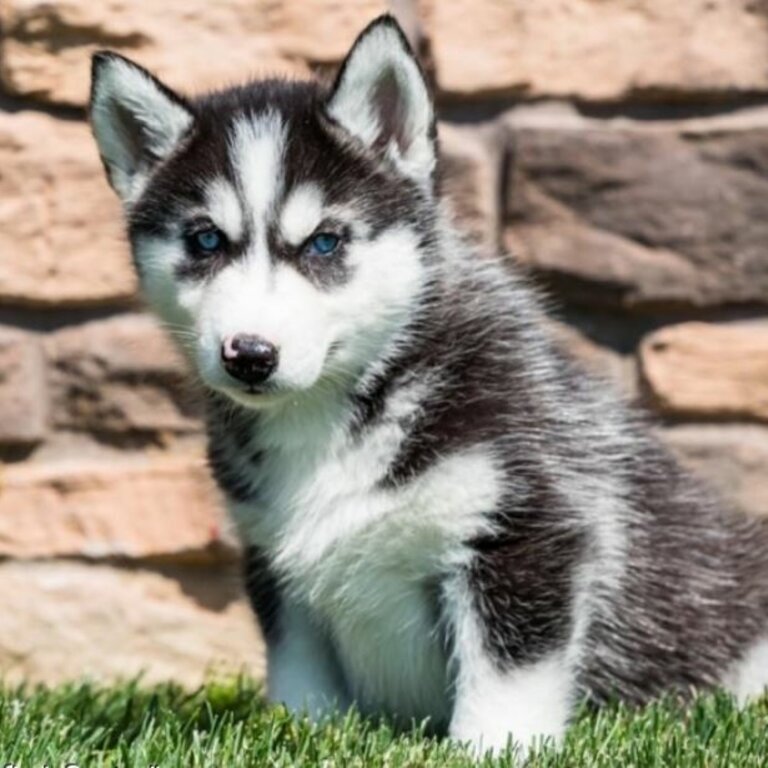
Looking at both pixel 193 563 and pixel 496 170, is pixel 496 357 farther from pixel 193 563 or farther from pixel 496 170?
pixel 193 563

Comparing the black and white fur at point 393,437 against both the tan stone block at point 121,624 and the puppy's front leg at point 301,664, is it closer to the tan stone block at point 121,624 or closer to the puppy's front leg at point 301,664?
the puppy's front leg at point 301,664

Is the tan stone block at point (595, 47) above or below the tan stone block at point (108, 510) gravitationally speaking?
above

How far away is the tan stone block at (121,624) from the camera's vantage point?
4.89 meters

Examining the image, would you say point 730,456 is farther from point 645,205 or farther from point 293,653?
point 293,653

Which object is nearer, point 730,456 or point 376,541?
point 376,541

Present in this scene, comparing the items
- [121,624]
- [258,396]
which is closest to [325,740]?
[258,396]

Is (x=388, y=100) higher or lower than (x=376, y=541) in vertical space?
higher

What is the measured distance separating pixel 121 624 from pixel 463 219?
1.46m

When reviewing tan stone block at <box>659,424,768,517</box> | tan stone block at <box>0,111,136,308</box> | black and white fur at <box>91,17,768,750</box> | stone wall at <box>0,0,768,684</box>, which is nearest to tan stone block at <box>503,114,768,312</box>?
stone wall at <box>0,0,768,684</box>

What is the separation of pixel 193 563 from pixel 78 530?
1.09 feet

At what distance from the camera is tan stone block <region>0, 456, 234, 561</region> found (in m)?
4.88

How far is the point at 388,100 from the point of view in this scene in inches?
150

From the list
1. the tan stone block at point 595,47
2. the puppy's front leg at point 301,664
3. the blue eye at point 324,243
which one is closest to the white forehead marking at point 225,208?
the blue eye at point 324,243

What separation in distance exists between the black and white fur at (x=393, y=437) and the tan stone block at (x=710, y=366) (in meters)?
0.75
